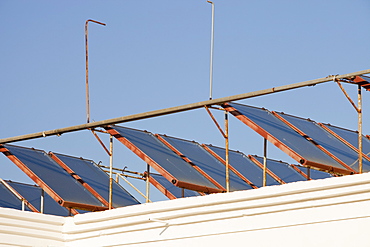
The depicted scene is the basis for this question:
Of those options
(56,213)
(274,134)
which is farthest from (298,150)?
(56,213)

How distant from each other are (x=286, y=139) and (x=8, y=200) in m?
7.82

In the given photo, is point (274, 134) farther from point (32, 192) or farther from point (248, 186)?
Answer: point (32, 192)

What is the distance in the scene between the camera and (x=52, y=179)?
58.3 feet

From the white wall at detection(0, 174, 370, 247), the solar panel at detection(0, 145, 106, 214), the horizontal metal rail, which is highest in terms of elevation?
the horizontal metal rail

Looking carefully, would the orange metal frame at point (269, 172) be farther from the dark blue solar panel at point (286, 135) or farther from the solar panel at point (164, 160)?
the solar panel at point (164, 160)

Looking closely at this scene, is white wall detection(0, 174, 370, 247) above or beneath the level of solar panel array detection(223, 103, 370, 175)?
beneath

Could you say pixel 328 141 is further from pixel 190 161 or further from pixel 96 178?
pixel 96 178

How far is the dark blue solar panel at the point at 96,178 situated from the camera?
61.0ft

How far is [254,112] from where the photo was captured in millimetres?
17922

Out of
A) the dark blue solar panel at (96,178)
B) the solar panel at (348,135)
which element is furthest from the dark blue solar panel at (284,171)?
the dark blue solar panel at (96,178)

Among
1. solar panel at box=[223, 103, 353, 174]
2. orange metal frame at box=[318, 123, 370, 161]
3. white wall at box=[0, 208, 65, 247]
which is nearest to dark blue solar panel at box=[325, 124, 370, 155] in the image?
orange metal frame at box=[318, 123, 370, 161]

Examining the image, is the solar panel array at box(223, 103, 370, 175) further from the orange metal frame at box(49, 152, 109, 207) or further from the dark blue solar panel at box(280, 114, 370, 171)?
the orange metal frame at box(49, 152, 109, 207)

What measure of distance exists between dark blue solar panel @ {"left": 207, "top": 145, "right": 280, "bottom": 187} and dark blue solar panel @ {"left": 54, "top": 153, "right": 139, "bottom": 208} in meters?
2.57

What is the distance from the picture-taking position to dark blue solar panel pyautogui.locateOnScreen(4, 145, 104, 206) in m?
17.4
